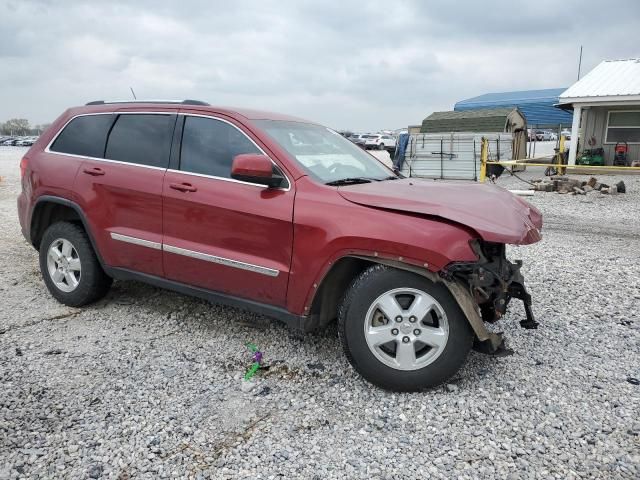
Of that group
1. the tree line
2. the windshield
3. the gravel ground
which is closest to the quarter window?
the gravel ground

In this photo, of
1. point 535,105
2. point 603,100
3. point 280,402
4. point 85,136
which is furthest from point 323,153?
point 535,105

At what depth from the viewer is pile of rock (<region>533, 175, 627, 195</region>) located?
499 inches

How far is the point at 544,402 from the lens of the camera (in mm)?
3064

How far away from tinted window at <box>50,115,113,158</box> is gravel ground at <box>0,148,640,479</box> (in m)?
1.38

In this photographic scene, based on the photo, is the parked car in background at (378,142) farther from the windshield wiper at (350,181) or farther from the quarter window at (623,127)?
the windshield wiper at (350,181)

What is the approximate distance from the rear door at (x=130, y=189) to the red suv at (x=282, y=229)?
12 millimetres

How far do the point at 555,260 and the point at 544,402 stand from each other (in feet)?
12.1

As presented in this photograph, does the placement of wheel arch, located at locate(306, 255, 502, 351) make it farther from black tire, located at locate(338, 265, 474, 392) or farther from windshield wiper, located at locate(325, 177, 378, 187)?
windshield wiper, located at locate(325, 177, 378, 187)

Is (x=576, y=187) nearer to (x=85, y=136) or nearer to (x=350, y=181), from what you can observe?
(x=350, y=181)

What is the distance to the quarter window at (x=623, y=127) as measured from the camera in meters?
17.5

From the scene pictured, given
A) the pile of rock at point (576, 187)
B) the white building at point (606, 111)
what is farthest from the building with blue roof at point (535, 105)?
the pile of rock at point (576, 187)

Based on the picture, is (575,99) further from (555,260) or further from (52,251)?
(52,251)

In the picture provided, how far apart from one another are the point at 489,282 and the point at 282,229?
1.32 meters

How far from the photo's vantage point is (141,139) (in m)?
4.12
